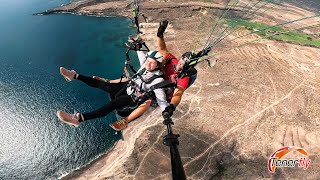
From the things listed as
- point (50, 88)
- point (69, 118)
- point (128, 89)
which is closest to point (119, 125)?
point (128, 89)

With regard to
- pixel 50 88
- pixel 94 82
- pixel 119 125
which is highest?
pixel 94 82

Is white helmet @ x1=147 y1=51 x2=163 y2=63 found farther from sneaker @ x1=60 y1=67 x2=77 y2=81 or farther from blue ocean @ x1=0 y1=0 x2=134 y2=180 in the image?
blue ocean @ x1=0 y1=0 x2=134 y2=180

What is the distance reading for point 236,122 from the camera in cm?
1566

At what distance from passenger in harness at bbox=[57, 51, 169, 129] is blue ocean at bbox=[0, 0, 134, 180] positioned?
7.18 meters

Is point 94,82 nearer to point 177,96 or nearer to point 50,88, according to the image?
point 177,96

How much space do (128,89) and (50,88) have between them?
1203 centimetres

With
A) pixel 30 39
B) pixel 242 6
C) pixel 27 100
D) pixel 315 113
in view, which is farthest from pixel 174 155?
pixel 242 6

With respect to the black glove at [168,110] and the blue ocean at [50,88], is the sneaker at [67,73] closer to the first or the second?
the black glove at [168,110]

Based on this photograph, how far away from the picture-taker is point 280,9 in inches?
1148

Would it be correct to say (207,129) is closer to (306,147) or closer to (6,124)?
(306,147)

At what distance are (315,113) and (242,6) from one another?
15773mm

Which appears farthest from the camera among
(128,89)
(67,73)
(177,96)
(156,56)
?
(128,89)

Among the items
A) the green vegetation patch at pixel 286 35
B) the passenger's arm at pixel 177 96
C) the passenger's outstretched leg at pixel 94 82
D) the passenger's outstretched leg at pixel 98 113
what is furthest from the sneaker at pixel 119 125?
the green vegetation patch at pixel 286 35

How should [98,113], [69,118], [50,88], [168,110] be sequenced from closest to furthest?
[168,110]
[69,118]
[98,113]
[50,88]
